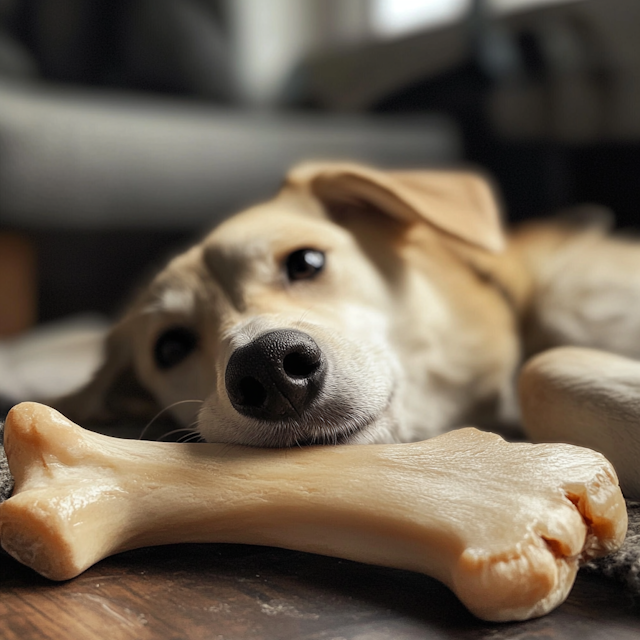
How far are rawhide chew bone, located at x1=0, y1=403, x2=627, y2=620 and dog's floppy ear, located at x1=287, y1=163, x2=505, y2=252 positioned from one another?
705 mm

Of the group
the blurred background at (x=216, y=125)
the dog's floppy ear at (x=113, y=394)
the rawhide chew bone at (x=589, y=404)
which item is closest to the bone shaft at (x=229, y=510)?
the rawhide chew bone at (x=589, y=404)

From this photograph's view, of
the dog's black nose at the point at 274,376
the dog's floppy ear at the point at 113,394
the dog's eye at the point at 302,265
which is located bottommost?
the dog's floppy ear at the point at 113,394

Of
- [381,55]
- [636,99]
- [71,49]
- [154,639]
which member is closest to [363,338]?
[154,639]

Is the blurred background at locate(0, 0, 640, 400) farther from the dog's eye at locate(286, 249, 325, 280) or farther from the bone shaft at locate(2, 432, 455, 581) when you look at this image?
the bone shaft at locate(2, 432, 455, 581)

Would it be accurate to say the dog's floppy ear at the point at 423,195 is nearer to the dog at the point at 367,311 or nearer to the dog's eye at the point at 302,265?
the dog at the point at 367,311

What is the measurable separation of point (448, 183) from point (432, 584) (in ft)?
3.38

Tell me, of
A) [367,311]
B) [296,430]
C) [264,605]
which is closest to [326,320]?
[367,311]

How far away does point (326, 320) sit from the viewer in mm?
1191

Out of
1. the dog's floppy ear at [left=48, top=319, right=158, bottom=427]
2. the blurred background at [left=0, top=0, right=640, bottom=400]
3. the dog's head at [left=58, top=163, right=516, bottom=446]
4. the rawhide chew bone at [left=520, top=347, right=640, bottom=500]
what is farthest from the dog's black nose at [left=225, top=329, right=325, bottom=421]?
the blurred background at [left=0, top=0, right=640, bottom=400]

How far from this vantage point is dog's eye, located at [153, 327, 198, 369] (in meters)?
1.34

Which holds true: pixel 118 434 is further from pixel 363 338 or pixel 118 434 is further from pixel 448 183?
pixel 448 183

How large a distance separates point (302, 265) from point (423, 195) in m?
0.35

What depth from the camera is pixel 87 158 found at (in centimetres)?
268

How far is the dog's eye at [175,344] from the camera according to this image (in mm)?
1342
